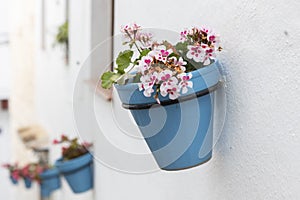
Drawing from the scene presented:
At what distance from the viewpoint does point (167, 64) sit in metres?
0.75

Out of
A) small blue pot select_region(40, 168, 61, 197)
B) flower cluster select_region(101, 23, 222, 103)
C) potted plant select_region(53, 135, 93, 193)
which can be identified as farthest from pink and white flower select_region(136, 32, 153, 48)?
small blue pot select_region(40, 168, 61, 197)

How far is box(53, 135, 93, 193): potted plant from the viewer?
2035mm

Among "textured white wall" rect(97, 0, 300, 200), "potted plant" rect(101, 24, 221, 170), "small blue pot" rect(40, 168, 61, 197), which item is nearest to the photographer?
"textured white wall" rect(97, 0, 300, 200)

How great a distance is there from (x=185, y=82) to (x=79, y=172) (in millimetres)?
1446

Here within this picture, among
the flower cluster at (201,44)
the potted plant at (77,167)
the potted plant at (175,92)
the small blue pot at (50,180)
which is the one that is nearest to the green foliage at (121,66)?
the potted plant at (175,92)

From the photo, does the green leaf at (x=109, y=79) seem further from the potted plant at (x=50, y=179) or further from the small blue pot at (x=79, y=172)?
the potted plant at (x=50, y=179)

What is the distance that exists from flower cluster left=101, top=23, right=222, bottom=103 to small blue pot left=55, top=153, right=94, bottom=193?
1265 millimetres

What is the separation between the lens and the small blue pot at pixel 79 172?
203 centimetres

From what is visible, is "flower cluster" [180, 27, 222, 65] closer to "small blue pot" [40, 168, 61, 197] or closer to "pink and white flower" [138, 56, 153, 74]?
"pink and white flower" [138, 56, 153, 74]

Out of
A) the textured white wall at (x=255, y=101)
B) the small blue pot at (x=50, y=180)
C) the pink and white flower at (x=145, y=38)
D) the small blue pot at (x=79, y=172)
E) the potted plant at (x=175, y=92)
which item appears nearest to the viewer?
the textured white wall at (x=255, y=101)

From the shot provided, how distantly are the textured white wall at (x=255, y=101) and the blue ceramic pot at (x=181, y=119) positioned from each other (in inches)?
1.9

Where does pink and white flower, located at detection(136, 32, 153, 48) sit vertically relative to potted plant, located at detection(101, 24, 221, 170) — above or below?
above

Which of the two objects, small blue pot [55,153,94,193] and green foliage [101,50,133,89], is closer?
green foliage [101,50,133,89]

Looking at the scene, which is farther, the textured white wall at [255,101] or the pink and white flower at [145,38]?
the pink and white flower at [145,38]
